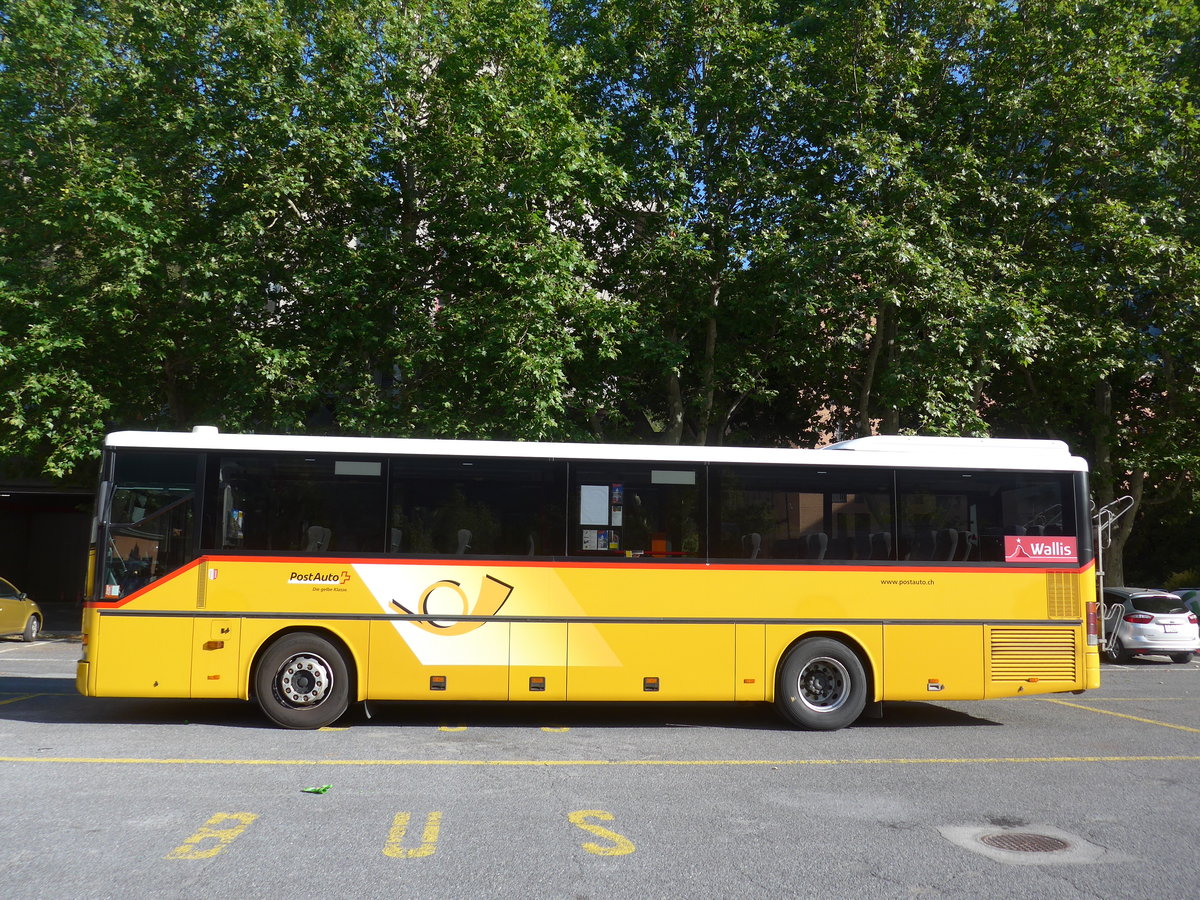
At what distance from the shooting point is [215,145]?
16.5m

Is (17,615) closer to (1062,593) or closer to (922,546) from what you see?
(922,546)

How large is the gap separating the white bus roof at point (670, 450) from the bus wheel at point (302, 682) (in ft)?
6.65

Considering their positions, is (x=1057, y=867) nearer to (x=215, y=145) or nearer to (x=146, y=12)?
(x=215, y=145)

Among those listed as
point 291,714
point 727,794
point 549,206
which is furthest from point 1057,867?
point 549,206

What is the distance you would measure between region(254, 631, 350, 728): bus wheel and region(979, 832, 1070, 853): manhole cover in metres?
6.24

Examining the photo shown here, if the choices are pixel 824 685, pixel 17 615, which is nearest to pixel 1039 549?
pixel 824 685

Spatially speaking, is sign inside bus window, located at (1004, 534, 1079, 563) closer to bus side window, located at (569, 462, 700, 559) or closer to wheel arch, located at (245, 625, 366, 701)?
bus side window, located at (569, 462, 700, 559)

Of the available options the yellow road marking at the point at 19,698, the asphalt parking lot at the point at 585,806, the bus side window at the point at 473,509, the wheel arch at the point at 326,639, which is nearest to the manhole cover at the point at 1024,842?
the asphalt parking lot at the point at 585,806

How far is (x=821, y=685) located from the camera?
10.0 meters

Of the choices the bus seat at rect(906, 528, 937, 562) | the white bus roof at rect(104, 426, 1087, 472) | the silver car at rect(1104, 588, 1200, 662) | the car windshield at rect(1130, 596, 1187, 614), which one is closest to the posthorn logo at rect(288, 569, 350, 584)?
the white bus roof at rect(104, 426, 1087, 472)

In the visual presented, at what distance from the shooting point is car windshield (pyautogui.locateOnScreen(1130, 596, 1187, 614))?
18906 mm

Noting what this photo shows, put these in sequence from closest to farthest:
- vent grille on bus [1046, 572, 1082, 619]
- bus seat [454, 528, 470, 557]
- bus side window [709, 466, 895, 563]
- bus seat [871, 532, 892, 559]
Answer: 1. bus seat [454, 528, 470, 557]
2. bus side window [709, 466, 895, 563]
3. bus seat [871, 532, 892, 559]
4. vent grille on bus [1046, 572, 1082, 619]

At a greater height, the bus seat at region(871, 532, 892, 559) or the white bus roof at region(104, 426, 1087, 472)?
the white bus roof at region(104, 426, 1087, 472)

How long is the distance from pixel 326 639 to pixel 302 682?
493mm
